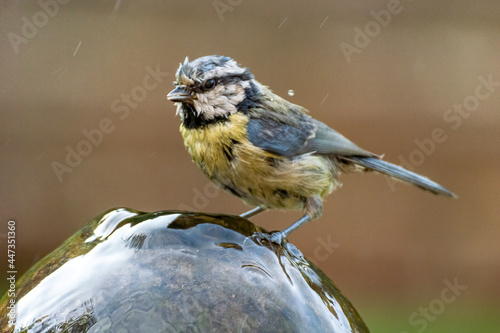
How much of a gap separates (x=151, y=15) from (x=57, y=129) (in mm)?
1400

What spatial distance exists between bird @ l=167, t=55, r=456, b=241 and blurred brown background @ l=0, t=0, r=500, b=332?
2713mm

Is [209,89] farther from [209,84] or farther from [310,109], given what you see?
[310,109]

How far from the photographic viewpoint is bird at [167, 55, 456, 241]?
9.05 ft

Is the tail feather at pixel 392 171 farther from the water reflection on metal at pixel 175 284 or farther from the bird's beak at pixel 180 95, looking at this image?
the water reflection on metal at pixel 175 284

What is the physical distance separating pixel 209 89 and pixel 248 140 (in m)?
0.29

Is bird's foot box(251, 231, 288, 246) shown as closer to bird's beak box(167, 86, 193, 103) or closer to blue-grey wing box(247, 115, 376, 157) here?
blue-grey wing box(247, 115, 376, 157)

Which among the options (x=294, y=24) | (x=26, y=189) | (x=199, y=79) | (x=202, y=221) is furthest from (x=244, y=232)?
(x=26, y=189)

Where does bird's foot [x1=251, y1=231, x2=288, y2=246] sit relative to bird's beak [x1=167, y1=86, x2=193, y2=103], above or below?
below

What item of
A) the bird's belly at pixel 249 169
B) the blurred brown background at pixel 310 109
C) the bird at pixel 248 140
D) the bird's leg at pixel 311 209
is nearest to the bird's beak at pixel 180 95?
the bird at pixel 248 140

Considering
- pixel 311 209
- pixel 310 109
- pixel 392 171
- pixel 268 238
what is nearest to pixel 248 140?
pixel 311 209

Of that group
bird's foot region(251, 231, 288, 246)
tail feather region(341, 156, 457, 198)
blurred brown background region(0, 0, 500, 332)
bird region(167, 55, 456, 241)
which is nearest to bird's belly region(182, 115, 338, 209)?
bird region(167, 55, 456, 241)

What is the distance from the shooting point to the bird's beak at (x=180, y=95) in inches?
105

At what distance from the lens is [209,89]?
2.77m

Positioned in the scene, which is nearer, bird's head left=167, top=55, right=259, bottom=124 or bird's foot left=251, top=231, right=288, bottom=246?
bird's foot left=251, top=231, right=288, bottom=246
